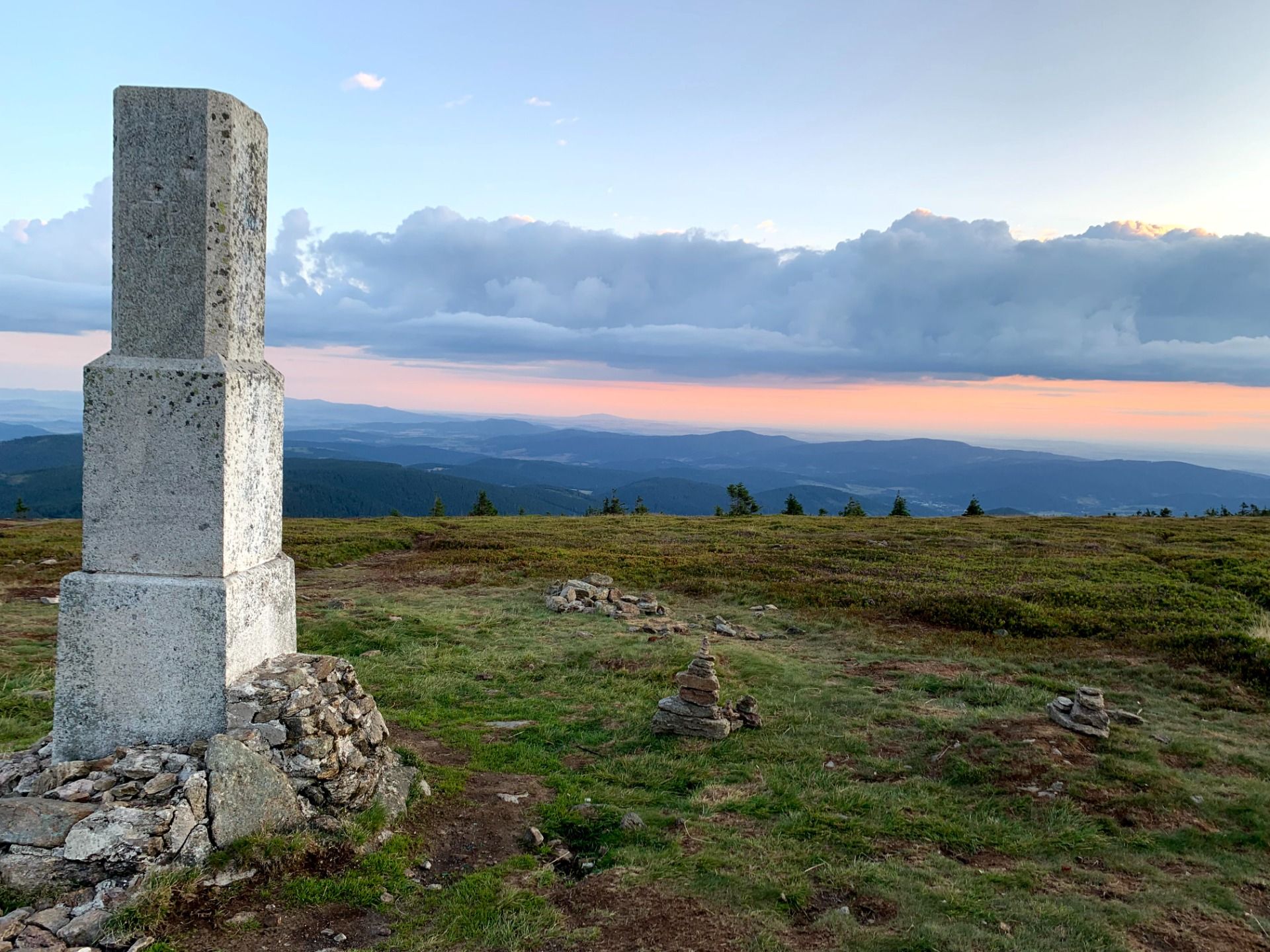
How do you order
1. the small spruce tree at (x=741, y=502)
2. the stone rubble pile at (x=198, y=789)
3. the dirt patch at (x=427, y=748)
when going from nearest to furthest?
the stone rubble pile at (x=198, y=789) → the dirt patch at (x=427, y=748) → the small spruce tree at (x=741, y=502)

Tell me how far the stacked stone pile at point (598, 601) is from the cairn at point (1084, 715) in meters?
11.1

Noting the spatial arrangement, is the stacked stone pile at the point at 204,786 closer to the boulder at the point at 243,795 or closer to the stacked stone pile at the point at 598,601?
the boulder at the point at 243,795

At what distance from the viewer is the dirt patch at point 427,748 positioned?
931 centimetres

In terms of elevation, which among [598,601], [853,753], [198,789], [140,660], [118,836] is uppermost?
[140,660]

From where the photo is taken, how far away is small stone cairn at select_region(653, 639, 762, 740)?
1092 cm

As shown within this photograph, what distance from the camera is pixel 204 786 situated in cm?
622

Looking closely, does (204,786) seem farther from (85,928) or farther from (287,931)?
(287,931)

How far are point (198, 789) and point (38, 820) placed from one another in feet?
3.63

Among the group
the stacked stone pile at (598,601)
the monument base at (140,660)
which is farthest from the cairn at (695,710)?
the stacked stone pile at (598,601)

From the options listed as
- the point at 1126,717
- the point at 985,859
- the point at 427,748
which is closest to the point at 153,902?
the point at 427,748

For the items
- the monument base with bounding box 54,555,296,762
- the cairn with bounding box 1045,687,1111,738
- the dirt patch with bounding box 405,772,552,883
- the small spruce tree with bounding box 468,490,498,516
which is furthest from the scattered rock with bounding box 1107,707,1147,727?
the small spruce tree with bounding box 468,490,498,516

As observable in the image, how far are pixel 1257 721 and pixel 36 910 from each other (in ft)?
57.4

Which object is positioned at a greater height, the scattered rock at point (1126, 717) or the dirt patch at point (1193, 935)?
the dirt patch at point (1193, 935)

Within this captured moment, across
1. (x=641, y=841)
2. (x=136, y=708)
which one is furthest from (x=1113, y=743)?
(x=136, y=708)
